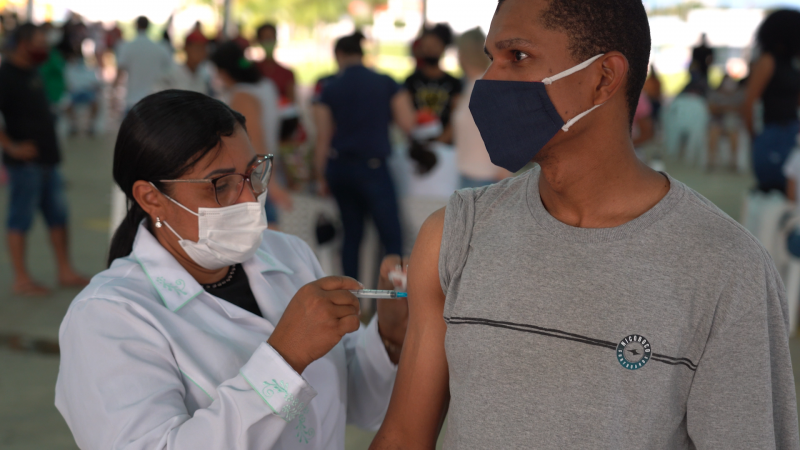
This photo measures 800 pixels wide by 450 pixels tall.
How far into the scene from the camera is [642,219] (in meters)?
1.23

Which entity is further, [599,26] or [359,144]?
[359,144]

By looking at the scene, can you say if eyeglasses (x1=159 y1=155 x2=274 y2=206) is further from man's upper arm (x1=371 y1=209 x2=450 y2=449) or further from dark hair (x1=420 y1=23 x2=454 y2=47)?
dark hair (x1=420 y1=23 x2=454 y2=47)

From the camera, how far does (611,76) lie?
1.25 meters

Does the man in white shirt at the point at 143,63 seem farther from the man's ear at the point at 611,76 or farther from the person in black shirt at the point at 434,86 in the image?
the man's ear at the point at 611,76

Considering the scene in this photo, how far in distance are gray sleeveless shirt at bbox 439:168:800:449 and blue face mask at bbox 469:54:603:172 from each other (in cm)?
14

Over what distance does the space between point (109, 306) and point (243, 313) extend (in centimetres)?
31

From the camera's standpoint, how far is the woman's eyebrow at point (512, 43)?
4.09ft

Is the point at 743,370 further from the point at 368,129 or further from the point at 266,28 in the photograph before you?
the point at 266,28

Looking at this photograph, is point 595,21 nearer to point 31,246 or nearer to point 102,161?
point 31,246

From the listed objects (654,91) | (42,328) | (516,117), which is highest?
(516,117)

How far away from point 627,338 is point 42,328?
4.34m

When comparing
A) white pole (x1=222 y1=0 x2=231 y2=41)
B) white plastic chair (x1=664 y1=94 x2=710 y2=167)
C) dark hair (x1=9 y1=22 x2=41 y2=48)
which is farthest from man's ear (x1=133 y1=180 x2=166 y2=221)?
white pole (x1=222 y1=0 x2=231 y2=41)

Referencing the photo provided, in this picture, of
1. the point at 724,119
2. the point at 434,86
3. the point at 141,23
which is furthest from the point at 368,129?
the point at 724,119

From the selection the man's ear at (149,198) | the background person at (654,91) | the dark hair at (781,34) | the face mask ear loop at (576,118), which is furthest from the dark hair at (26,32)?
the background person at (654,91)
